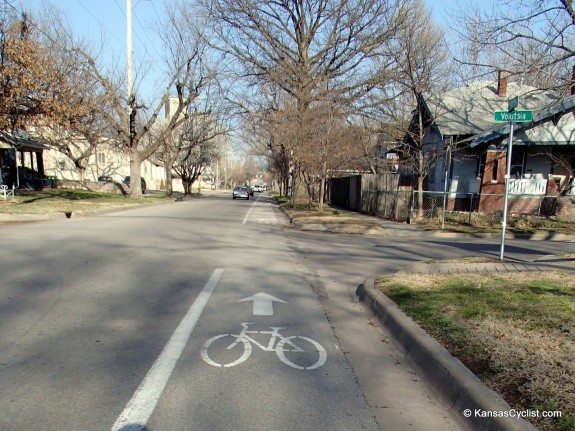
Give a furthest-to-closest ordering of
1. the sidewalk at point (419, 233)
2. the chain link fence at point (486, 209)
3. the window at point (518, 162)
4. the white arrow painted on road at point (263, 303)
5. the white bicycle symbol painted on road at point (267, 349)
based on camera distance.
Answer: the window at point (518, 162)
the chain link fence at point (486, 209)
the sidewalk at point (419, 233)
the white arrow painted on road at point (263, 303)
the white bicycle symbol painted on road at point (267, 349)

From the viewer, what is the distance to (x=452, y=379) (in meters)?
3.38

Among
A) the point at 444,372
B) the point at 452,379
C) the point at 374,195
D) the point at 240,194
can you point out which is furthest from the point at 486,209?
the point at 240,194

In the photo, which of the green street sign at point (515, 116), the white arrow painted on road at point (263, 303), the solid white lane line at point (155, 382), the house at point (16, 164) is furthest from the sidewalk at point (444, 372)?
the house at point (16, 164)

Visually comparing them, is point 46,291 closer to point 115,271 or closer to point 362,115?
point 115,271

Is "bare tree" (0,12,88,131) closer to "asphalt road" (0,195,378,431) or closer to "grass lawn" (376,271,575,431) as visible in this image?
"asphalt road" (0,195,378,431)

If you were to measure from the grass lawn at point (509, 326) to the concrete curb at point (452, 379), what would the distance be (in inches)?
5.0

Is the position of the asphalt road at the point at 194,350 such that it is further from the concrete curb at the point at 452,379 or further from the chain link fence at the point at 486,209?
the chain link fence at the point at 486,209

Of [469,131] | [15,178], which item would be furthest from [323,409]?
[15,178]

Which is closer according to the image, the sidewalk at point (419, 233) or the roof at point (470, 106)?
the sidewalk at point (419, 233)

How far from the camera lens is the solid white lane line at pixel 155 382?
2.89 m

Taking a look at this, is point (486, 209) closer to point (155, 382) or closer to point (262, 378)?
point (262, 378)

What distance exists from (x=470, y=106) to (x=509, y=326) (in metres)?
24.1

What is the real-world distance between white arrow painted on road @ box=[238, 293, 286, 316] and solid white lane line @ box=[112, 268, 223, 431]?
2.53ft

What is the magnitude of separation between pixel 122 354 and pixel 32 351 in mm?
866
